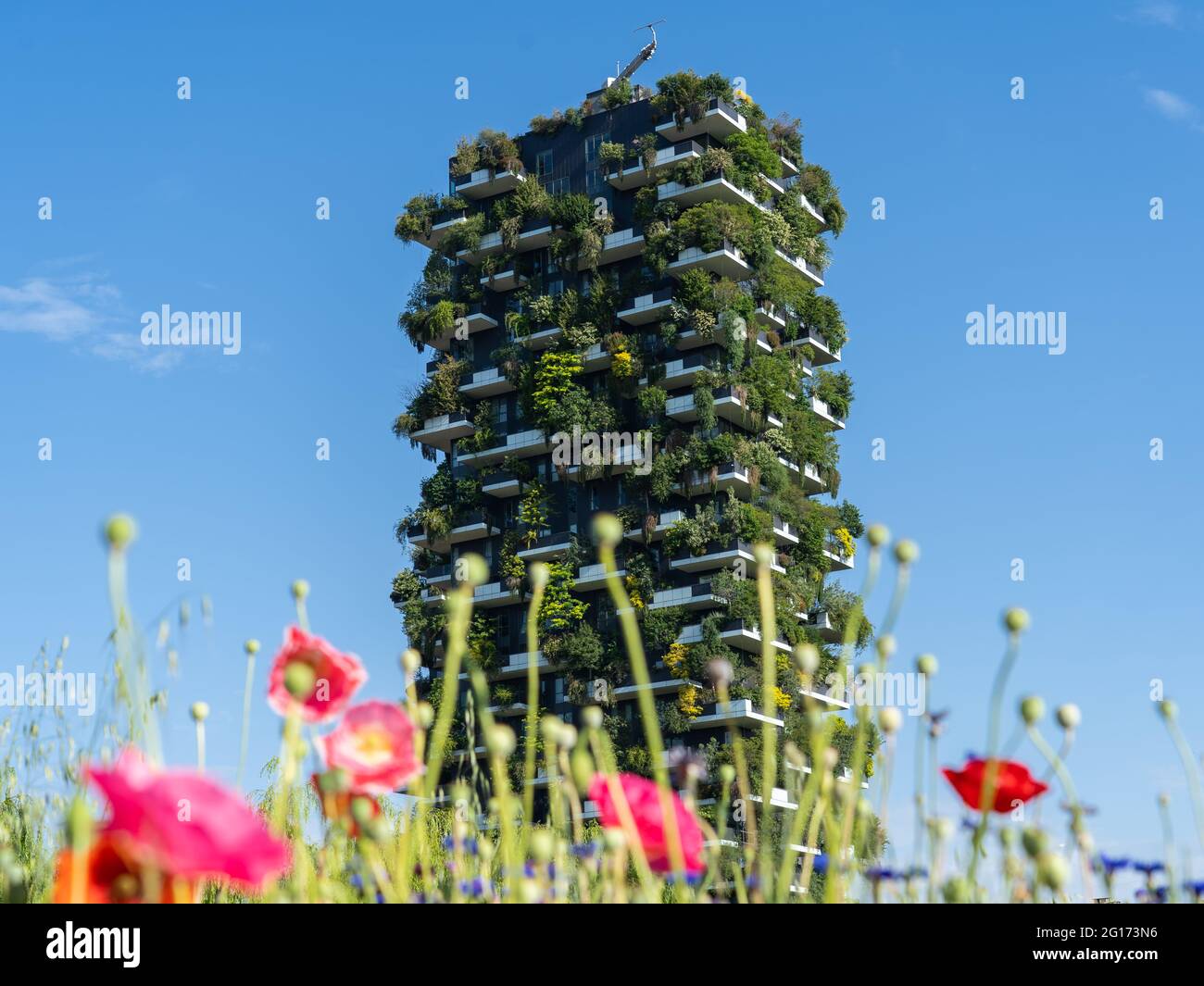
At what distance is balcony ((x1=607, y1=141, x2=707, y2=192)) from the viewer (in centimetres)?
5403

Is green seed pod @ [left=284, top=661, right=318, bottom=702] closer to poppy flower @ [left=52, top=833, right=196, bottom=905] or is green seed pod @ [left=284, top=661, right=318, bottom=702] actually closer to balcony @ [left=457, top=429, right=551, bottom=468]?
poppy flower @ [left=52, top=833, right=196, bottom=905]

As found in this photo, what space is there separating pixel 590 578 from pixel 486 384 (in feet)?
32.8

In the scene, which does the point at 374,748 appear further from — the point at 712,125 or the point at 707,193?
the point at 712,125

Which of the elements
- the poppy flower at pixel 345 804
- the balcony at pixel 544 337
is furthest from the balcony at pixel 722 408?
the poppy flower at pixel 345 804

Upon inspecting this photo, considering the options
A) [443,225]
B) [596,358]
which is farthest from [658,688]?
[443,225]

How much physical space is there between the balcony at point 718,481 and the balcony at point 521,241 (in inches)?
494

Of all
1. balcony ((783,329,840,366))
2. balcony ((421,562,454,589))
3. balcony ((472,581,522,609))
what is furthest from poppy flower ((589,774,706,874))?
balcony ((783,329,840,366))

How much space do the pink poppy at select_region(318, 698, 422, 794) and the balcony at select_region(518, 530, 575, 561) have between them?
48.9 m

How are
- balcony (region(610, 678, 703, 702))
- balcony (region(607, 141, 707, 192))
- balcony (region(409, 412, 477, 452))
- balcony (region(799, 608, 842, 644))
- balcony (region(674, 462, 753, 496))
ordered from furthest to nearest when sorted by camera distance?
balcony (region(409, 412, 477, 452)), balcony (region(607, 141, 707, 192)), balcony (region(674, 462, 753, 496)), balcony (region(799, 608, 842, 644)), balcony (region(610, 678, 703, 702))

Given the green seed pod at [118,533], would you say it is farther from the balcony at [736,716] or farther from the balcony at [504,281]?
the balcony at [504,281]

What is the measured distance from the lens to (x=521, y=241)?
56812 millimetres

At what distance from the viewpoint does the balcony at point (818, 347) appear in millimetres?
55000
